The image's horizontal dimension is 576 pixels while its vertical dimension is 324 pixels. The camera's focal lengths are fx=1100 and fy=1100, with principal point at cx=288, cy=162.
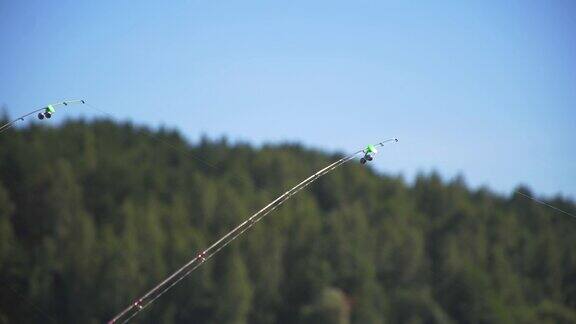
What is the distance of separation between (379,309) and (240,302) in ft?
36.1

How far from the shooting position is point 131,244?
81.9m

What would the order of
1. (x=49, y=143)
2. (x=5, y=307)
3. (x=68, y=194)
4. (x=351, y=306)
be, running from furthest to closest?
(x=49, y=143) → (x=68, y=194) → (x=351, y=306) → (x=5, y=307)

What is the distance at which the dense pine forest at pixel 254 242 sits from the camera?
261ft

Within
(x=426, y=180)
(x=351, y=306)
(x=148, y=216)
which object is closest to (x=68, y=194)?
(x=148, y=216)

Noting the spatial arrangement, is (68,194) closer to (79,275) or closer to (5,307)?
(79,275)

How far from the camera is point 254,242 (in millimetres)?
89562

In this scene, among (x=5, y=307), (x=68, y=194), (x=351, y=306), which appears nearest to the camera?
(x=5, y=307)

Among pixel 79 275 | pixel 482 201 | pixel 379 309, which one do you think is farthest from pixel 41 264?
pixel 482 201

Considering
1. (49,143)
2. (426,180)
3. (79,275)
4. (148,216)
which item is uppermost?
(49,143)

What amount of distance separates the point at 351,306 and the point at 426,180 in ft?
132

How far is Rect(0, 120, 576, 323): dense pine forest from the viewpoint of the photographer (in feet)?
261

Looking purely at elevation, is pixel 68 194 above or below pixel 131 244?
above

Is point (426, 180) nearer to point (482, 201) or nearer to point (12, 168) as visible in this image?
point (482, 201)

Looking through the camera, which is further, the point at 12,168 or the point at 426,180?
the point at 426,180
